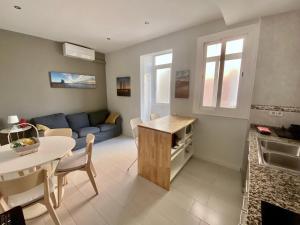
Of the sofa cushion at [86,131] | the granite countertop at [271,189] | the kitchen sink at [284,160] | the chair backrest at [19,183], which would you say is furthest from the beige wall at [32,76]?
the kitchen sink at [284,160]

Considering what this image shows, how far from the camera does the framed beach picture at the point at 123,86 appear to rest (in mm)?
3978

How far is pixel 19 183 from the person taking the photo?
108cm

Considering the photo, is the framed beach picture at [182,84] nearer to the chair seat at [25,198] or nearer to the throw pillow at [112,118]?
the throw pillow at [112,118]

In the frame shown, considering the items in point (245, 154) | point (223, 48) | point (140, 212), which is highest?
point (223, 48)

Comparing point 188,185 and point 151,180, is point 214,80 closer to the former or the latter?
point 188,185

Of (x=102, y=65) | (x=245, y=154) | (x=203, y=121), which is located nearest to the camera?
(x=245, y=154)

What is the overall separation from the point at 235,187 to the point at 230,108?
1242 mm

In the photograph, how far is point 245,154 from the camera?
7.72ft

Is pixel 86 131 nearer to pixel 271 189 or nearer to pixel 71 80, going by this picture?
pixel 71 80

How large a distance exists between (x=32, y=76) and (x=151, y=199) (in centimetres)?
356

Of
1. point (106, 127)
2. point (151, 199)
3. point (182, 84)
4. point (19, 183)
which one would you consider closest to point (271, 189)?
point (151, 199)

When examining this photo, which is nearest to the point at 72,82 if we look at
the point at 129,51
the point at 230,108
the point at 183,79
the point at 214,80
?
the point at 129,51

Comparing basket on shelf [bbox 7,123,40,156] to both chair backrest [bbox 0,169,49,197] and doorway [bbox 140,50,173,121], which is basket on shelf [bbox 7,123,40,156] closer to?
A: chair backrest [bbox 0,169,49,197]

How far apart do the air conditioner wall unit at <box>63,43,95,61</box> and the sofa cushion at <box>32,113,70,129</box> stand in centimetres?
154
